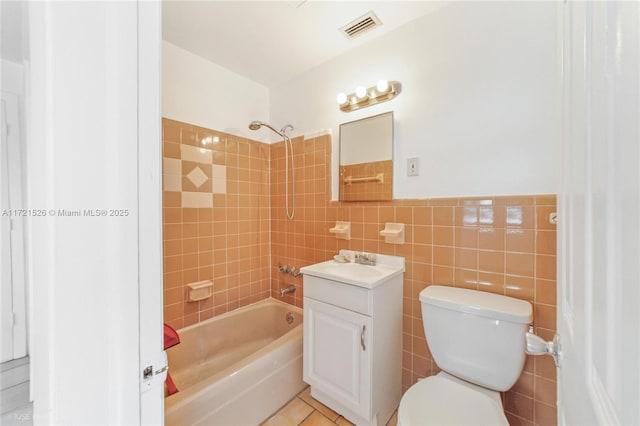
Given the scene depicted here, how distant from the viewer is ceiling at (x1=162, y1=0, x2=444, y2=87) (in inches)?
53.4

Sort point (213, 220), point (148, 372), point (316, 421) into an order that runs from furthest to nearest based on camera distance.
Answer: point (213, 220) → point (316, 421) → point (148, 372)

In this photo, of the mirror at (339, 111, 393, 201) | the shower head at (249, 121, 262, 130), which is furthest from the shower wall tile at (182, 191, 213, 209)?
the mirror at (339, 111, 393, 201)

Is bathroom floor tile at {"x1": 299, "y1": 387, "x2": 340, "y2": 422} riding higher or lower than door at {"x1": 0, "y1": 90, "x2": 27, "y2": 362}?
lower

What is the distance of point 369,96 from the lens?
162 centimetres

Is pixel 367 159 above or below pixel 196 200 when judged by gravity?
above

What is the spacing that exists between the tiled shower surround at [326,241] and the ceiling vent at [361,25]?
70 centimetres

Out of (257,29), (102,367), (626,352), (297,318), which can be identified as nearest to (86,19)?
(102,367)

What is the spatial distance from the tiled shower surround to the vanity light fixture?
30 centimetres

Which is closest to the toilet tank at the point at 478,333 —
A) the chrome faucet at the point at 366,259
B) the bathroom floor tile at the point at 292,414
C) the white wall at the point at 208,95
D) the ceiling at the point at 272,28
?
the chrome faucet at the point at 366,259

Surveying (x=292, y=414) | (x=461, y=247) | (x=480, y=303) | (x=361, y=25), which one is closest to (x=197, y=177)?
(x=361, y=25)

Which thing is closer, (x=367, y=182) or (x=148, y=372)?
(x=148, y=372)

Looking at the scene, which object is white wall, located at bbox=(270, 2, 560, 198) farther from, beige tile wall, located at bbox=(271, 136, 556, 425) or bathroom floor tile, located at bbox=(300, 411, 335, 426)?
bathroom floor tile, located at bbox=(300, 411, 335, 426)

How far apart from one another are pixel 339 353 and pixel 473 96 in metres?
1.61

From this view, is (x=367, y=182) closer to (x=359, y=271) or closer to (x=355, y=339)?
(x=359, y=271)
